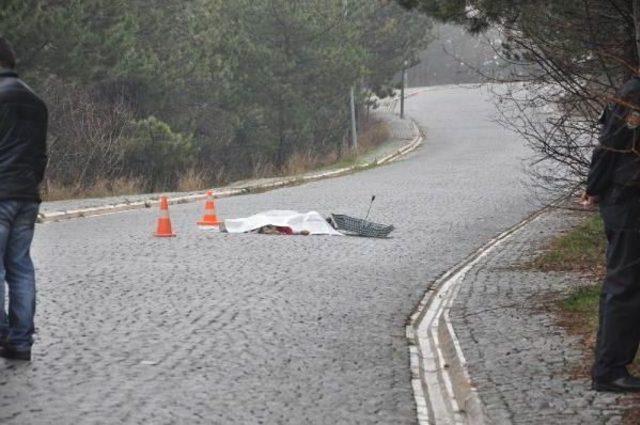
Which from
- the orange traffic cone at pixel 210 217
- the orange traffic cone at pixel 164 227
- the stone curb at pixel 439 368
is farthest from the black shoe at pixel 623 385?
the orange traffic cone at pixel 210 217

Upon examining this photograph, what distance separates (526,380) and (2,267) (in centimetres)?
351

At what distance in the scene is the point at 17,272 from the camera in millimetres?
7652

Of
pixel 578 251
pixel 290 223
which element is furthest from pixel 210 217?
pixel 578 251

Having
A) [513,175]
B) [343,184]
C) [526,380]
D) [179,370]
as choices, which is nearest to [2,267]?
[179,370]

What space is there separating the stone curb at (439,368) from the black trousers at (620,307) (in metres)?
0.80

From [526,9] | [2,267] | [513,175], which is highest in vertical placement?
[526,9]

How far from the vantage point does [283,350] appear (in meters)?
8.44

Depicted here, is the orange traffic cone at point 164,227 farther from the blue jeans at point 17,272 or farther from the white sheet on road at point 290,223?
the blue jeans at point 17,272

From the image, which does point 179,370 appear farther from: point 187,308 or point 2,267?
point 187,308

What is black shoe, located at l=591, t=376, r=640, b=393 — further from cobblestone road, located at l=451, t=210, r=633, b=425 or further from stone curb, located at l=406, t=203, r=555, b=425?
stone curb, located at l=406, t=203, r=555, b=425

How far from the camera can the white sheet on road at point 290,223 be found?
1689cm

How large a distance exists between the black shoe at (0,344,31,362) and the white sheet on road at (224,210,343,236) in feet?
30.4

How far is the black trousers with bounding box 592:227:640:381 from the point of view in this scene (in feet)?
21.5

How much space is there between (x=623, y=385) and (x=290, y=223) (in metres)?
10.7
